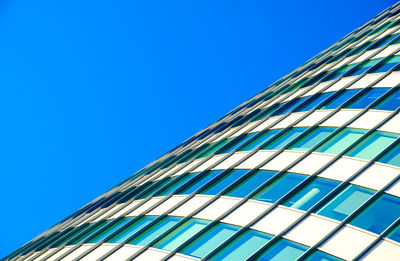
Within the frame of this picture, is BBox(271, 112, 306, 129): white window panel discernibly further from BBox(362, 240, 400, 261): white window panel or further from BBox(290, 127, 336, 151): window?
BBox(362, 240, 400, 261): white window panel

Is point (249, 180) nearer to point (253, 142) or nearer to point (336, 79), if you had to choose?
point (253, 142)

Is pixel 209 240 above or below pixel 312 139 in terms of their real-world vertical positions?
below

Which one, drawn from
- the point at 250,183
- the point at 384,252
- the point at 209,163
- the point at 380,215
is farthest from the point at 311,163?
the point at 209,163

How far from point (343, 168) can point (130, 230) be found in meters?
10.3

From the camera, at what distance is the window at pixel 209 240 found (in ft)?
49.9

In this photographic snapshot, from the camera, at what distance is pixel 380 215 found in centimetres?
1234

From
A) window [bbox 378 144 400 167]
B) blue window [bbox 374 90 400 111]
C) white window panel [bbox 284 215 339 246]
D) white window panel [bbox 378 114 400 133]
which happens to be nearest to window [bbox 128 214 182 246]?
white window panel [bbox 284 215 339 246]

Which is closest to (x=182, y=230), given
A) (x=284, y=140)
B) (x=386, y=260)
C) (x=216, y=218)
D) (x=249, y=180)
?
(x=216, y=218)

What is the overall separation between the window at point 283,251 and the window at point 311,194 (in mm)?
1758

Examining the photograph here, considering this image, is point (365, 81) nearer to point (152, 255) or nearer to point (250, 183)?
point (250, 183)

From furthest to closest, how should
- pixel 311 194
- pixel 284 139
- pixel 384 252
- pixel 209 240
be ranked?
pixel 284 139
pixel 209 240
pixel 311 194
pixel 384 252

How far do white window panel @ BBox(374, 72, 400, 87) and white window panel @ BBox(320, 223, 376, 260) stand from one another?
9657 millimetres

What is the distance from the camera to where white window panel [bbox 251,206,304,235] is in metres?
14.0

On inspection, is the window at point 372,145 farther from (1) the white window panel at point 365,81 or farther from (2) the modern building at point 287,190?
(1) the white window panel at point 365,81
